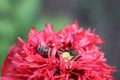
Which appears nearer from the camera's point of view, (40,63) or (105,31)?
(40,63)

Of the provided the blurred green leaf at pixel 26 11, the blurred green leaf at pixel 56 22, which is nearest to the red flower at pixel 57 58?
the blurred green leaf at pixel 26 11

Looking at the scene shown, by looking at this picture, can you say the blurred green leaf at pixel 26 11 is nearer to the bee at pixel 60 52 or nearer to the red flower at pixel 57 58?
the red flower at pixel 57 58

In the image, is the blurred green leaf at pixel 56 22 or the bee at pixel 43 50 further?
the blurred green leaf at pixel 56 22

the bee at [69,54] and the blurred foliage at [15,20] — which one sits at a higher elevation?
the blurred foliage at [15,20]

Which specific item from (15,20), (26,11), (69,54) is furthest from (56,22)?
(69,54)

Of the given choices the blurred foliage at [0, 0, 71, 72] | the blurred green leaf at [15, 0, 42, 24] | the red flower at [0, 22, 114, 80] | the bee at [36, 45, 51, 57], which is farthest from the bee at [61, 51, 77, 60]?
the blurred green leaf at [15, 0, 42, 24]

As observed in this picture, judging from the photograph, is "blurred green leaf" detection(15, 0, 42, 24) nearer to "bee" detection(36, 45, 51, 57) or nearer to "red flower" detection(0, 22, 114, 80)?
"red flower" detection(0, 22, 114, 80)

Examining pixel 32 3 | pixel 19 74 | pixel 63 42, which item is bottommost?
pixel 19 74

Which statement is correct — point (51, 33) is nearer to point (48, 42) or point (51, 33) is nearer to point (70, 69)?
point (48, 42)

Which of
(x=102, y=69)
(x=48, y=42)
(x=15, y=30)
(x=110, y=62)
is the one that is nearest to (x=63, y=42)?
(x=48, y=42)
